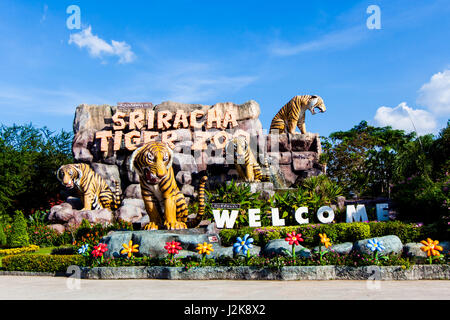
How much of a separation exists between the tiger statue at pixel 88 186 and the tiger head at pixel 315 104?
36.5 ft

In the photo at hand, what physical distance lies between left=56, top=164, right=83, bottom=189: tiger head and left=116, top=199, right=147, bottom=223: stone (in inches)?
98.7

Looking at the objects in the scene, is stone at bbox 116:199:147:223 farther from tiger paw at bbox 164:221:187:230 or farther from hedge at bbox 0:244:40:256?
tiger paw at bbox 164:221:187:230

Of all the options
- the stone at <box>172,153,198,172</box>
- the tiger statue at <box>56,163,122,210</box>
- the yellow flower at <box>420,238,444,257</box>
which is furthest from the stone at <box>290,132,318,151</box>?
the yellow flower at <box>420,238,444,257</box>

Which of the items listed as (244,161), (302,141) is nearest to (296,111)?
(302,141)

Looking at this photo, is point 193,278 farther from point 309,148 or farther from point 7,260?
point 309,148

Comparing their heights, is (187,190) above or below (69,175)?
below

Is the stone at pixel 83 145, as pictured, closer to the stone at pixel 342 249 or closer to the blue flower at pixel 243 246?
the blue flower at pixel 243 246

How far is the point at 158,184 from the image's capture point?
9289mm

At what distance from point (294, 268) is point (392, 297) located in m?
2.19

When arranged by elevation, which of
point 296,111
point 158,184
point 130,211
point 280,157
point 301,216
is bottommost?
point 301,216

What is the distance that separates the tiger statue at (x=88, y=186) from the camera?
635 inches

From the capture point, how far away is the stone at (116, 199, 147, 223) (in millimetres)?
15203

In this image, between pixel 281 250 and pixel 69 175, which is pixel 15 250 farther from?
pixel 281 250

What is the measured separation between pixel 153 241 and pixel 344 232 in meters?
4.77
